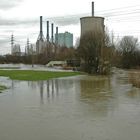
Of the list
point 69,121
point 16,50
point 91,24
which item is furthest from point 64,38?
point 69,121

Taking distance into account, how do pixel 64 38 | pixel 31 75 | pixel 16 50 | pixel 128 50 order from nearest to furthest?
pixel 31 75 → pixel 128 50 → pixel 64 38 → pixel 16 50

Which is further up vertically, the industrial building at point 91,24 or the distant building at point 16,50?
the industrial building at point 91,24

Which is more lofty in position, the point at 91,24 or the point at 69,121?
the point at 91,24

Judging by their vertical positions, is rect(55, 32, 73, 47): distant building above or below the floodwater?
above

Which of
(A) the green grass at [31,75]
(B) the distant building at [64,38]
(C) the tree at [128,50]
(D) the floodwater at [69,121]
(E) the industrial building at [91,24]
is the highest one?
(B) the distant building at [64,38]

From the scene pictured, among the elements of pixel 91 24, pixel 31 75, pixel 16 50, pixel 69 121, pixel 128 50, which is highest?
pixel 91 24

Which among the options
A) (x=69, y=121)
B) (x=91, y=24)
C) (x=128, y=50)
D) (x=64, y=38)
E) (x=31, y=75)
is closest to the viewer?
(x=69, y=121)

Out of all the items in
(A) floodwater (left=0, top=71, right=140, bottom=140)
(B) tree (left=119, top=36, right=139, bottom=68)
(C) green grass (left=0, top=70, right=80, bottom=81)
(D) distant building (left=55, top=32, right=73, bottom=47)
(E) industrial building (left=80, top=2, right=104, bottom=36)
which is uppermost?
(D) distant building (left=55, top=32, right=73, bottom=47)

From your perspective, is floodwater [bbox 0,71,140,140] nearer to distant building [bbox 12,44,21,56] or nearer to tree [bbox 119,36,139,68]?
tree [bbox 119,36,139,68]

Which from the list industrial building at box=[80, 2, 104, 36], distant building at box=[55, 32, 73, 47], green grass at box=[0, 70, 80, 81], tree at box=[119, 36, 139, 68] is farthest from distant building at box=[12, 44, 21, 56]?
green grass at box=[0, 70, 80, 81]

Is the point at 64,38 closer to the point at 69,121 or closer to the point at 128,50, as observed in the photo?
the point at 128,50

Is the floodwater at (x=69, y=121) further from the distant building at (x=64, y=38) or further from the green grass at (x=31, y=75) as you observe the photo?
the distant building at (x=64, y=38)

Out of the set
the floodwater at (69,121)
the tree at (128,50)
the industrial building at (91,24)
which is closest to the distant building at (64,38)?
the tree at (128,50)

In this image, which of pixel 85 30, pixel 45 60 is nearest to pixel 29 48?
pixel 45 60
